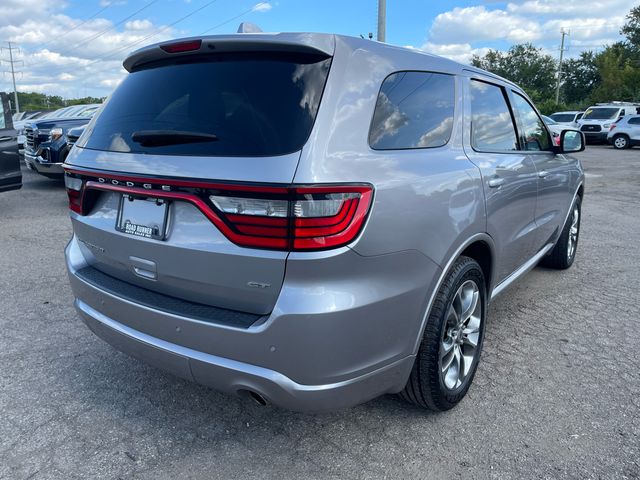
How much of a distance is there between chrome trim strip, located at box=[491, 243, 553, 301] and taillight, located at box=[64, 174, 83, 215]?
2467 millimetres

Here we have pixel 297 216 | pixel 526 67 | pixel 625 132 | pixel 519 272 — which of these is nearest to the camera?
pixel 297 216

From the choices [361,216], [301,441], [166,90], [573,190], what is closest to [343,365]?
[361,216]

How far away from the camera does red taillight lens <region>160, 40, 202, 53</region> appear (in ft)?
7.44

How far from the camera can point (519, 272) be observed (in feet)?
12.4

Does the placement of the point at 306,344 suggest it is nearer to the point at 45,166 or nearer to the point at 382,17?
the point at 45,166

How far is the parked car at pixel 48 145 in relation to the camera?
9477 millimetres

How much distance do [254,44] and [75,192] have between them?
1.26 metres

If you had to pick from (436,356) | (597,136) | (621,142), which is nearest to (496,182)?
(436,356)

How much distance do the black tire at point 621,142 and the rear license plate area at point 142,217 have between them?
26.1 m

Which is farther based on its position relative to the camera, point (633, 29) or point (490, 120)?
point (633, 29)

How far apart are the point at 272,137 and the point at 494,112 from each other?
1922 mm

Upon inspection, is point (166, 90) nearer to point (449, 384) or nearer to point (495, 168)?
point (495, 168)

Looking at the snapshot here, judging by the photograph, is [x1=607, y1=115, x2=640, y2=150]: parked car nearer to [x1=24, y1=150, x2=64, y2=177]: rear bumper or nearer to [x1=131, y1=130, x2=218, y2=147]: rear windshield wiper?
[x1=24, y1=150, x2=64, y2=177]: rear bumper

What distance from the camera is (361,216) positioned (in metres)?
1.91
